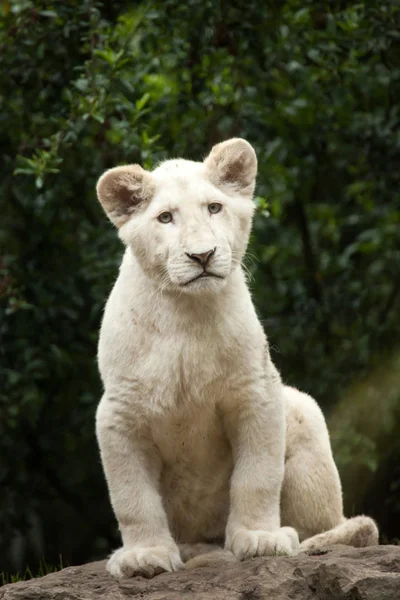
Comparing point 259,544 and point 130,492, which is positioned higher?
point 130,492

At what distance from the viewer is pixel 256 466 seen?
4992mm

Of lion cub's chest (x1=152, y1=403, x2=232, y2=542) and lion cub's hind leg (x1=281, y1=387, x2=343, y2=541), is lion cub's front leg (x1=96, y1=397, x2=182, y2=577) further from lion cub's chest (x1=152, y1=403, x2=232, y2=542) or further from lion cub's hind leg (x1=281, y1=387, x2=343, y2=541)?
lion cub's hind leg (x1=281, y1=387, x2=343, y2=541)

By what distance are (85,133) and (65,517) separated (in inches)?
144

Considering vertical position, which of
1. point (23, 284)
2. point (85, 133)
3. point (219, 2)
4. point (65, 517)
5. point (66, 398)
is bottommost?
point (65, 517)

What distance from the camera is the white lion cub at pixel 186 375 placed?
16.0 feet

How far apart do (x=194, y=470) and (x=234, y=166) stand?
1.40m

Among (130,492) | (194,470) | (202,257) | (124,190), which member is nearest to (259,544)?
(194,470)

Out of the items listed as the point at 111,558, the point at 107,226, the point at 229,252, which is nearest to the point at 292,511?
the point at 111,558

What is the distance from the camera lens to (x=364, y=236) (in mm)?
8906

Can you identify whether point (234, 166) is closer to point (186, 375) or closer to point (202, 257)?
point (202, 257)

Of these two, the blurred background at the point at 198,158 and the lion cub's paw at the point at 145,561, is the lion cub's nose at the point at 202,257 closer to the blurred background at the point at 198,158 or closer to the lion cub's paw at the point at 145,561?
the lion cub's paw at the point at 145,561

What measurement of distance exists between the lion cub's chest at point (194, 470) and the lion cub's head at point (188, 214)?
621mm

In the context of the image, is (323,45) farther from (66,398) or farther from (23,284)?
(66,398)

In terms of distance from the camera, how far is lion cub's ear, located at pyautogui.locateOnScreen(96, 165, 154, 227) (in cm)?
506
